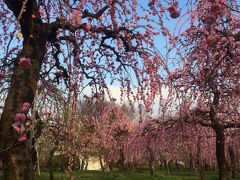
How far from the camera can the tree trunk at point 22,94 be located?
17.4 feet

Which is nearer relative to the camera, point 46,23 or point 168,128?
point 46,23

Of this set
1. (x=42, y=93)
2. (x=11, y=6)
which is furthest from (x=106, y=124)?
(x=11, y=6)

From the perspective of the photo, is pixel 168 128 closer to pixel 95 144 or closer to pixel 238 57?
pixel 238 57

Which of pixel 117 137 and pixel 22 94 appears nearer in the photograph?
pixel 22 94

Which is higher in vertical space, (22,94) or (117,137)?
(117,137)

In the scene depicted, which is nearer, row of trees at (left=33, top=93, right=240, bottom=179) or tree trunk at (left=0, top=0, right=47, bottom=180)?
tree trunk at (left=0, top=0, right=47, bottom=180)

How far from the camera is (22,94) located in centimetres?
569

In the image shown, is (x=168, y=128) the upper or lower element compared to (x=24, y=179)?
upper

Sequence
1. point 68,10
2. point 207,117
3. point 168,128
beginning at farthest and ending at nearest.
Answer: point 168,128
point 207,117
point 68,10

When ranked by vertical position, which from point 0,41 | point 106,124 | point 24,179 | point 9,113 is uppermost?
point 106,124

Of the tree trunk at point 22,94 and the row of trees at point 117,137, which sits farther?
the row of trees at point 117,137

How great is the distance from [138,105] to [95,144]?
31.0 metres

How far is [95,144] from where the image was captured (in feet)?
121

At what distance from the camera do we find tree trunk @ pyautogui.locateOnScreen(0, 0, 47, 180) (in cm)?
531
